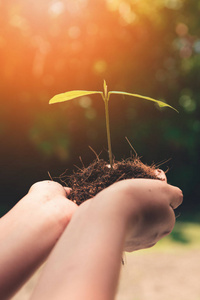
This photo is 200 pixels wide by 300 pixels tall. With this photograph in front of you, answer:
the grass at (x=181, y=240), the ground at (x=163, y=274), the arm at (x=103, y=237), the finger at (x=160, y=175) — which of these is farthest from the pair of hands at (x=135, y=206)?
the grass at (x=181, y=240)

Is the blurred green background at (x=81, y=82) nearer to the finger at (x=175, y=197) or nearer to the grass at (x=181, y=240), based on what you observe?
the grass at (x=181, y=240)

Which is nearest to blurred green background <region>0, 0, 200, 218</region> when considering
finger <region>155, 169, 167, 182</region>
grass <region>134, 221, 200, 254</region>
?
grass <region>134, 221, 200, 254</region>

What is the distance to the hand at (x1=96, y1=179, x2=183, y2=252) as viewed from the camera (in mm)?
1013

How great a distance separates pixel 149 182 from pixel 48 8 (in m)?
4.77

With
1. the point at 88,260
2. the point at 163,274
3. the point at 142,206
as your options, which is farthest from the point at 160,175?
the point at 163,274

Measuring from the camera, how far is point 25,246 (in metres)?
1.17

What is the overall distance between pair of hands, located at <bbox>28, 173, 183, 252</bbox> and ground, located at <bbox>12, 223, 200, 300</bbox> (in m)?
2.19

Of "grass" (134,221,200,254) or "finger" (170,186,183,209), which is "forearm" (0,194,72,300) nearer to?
"finger" (170,186,183,209)

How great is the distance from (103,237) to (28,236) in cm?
43

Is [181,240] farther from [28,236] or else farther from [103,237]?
[103,237]

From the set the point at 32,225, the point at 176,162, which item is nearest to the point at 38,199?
the point at 32,225

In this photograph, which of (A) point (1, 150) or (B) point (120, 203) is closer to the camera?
(B) point (120, 203)

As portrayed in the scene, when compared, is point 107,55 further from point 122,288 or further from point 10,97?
point 122,288

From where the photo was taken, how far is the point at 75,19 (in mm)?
5379
